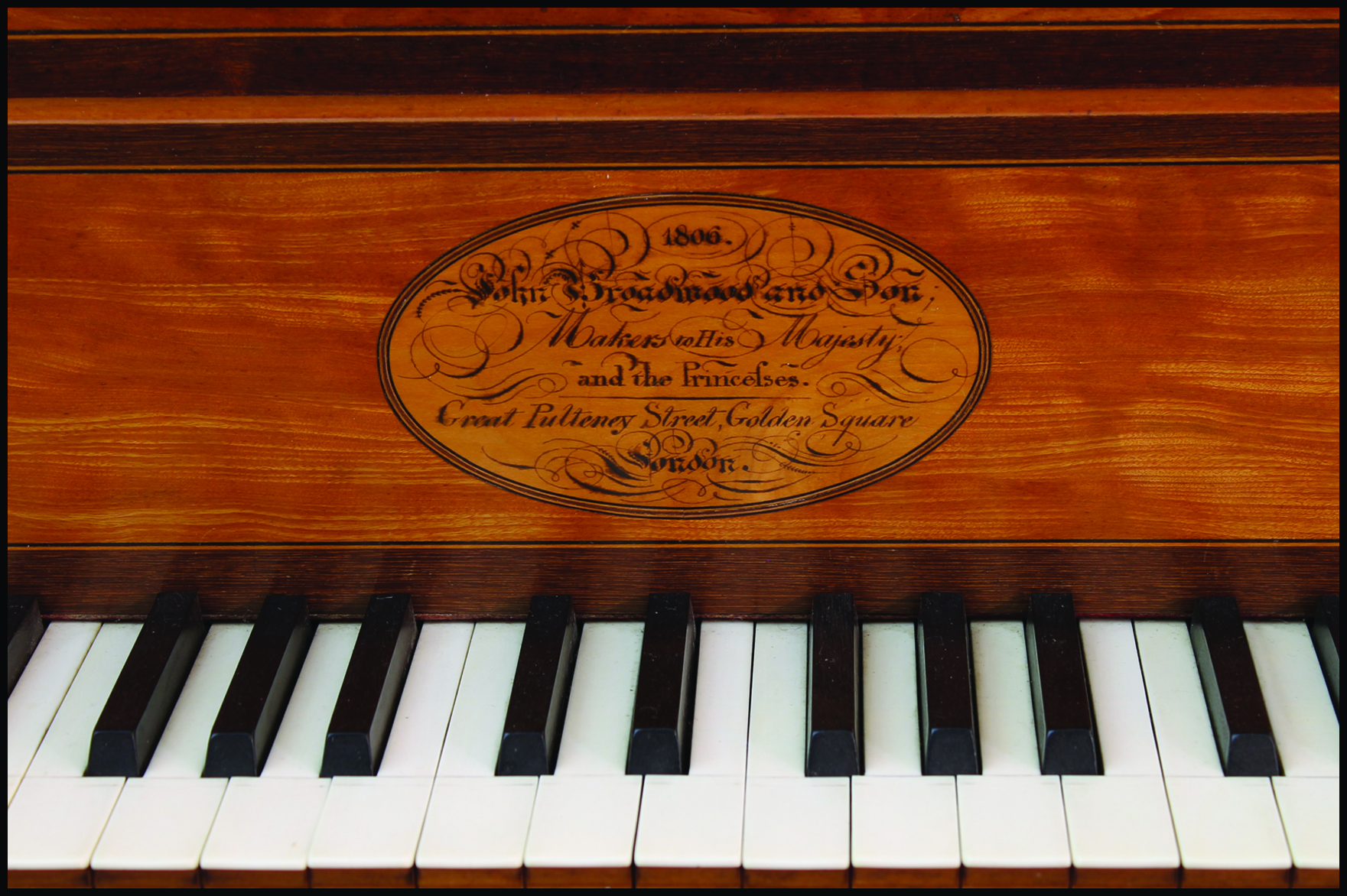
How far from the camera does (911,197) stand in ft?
4.55

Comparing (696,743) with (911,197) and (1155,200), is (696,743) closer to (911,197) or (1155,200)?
(911,197)

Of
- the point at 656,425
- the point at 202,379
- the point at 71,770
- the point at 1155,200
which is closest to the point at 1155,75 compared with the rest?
the point at 1155,200

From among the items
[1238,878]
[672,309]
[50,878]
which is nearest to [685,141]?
[672,309]

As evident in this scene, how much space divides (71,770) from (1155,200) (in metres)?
1.69

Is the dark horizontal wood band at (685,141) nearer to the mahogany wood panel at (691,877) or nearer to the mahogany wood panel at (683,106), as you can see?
the mahogany wood panel at (683,106)

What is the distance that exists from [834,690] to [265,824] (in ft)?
2.65

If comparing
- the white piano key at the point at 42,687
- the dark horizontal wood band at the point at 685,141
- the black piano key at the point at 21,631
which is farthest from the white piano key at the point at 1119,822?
the black piano key at the point at 21,631

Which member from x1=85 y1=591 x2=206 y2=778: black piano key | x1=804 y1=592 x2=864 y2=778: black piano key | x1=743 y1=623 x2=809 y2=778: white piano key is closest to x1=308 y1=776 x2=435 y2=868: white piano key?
x1=85 y1=591 x2=206 y2=778: black piano key

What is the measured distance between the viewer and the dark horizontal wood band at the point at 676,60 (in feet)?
4.32

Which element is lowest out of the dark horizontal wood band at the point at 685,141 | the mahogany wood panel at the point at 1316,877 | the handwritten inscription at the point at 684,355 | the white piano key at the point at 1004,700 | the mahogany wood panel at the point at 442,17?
the mahogany wood panel at the point at 1316,877

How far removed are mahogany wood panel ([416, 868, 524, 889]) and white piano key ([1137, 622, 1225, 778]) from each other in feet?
2.70

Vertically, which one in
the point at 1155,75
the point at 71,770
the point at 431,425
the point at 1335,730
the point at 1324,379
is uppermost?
the point at 1155,75

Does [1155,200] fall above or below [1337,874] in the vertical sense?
above

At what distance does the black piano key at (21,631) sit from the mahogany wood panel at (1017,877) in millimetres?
1464
